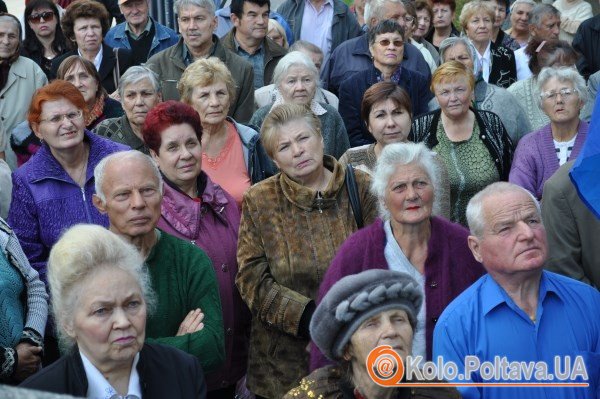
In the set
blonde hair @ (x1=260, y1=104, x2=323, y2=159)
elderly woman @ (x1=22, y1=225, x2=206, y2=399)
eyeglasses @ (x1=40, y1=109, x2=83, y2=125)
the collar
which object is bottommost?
the collar

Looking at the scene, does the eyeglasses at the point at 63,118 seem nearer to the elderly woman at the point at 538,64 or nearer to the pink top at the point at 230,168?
the pink top at the point at 230,168

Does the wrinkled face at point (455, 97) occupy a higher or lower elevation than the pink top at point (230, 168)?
higher

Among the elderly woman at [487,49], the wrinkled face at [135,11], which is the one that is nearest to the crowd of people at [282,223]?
the wrinkled face at [135,11]

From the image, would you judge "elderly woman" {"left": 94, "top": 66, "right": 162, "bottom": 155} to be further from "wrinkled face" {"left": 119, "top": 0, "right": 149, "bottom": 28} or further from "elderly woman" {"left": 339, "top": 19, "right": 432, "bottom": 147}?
"wrinkled face" {"left": 119, "top": 0, "right": 149, "bottom": 28}

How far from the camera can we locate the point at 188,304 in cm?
526

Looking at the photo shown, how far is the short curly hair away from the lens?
980 cm

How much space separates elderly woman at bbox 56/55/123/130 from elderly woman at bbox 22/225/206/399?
4190 mm

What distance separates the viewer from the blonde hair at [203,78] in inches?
296

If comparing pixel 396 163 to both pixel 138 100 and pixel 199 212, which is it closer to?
pixel 199 212

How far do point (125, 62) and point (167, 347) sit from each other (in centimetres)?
578

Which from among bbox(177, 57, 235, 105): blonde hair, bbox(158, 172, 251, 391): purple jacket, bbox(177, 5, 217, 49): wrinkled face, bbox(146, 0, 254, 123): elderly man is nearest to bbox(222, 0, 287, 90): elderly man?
bbox(146, 0, 254, 123): elderly man

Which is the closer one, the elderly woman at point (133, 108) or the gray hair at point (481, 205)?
the gray hair at point (481, 205)

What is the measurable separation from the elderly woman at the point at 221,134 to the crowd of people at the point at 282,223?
0.01 metres

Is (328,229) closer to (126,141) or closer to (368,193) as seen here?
(368,193)
